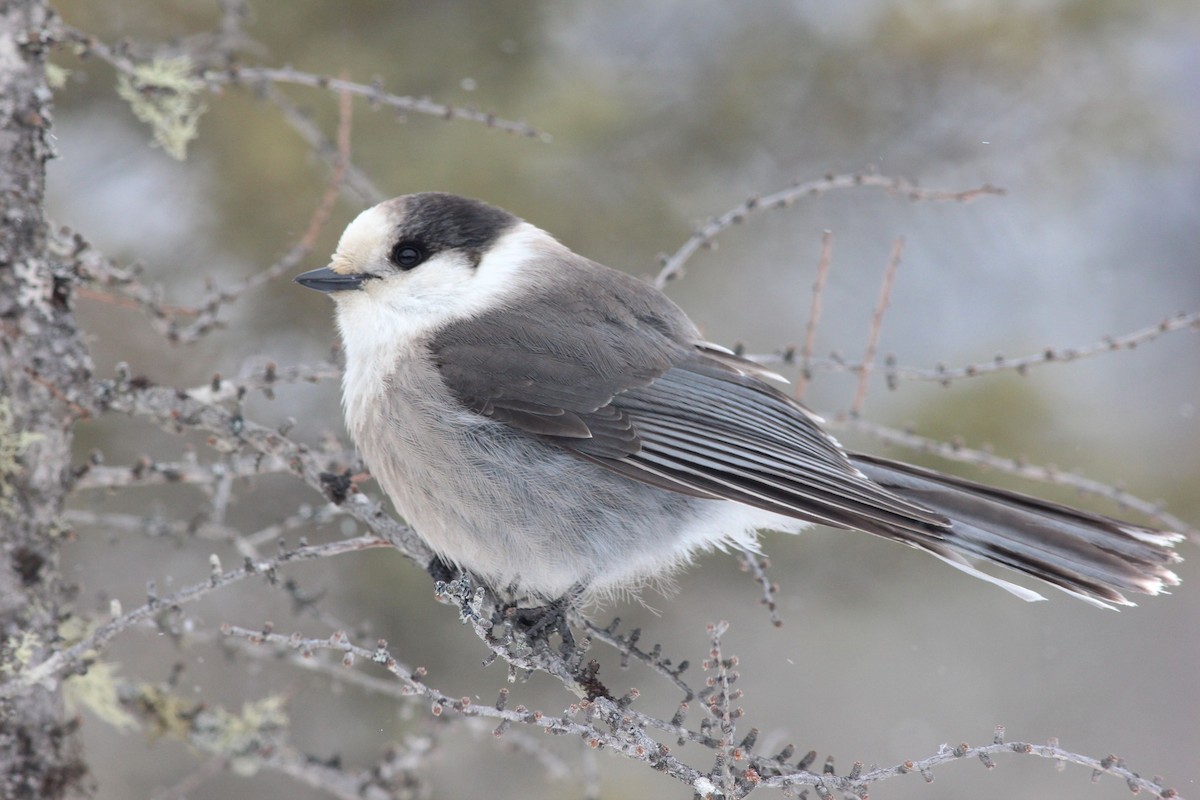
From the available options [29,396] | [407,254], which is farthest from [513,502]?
[29,396]

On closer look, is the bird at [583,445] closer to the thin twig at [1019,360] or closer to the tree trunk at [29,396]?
the thin twig at [1019,360]

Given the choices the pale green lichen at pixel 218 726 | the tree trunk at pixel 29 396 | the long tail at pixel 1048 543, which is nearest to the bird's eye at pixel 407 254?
the tree trunk at pixel 29 396

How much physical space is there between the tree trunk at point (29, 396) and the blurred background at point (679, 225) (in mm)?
1179

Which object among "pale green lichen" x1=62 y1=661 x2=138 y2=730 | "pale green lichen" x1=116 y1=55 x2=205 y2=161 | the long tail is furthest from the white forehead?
the long tail

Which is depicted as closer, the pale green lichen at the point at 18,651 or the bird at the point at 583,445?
the pale green lichen at the point at 18,651

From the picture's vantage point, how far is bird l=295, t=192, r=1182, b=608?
93.5 inches

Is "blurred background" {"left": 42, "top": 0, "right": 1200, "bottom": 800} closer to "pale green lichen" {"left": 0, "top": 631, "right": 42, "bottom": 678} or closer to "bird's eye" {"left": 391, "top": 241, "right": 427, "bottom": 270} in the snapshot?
"bird's eye" {"left": 391, "top": 241, "right": 427, "bottom": 270}

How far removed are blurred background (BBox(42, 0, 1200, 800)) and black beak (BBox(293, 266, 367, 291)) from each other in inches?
32.7

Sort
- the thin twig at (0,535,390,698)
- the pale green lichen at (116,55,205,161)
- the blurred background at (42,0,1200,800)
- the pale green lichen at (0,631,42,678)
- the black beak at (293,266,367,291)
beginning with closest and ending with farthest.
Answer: the thin twig at (0,535,390,698) → the pale green lichen at (0,631,42,678) → the pale green lichen at (116,55,205,161) → the black beak at (293,266,367,291) → the blurred background at (42,0,1200,800)

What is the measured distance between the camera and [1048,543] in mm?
2406

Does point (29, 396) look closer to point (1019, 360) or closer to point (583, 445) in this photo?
point (583, 445)

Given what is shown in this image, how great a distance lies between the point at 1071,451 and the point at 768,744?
228 cm

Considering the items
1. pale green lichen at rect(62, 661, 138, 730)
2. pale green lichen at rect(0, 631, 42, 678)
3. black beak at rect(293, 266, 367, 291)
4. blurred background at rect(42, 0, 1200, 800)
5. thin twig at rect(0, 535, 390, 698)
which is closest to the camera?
thin twig at rect(0, 535, 390, 698)

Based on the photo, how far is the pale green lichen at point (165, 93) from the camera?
2.28 m
